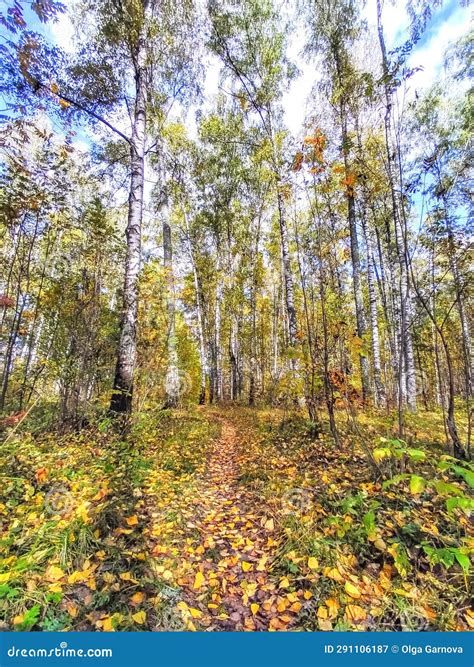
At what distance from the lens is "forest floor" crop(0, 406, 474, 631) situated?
170cm

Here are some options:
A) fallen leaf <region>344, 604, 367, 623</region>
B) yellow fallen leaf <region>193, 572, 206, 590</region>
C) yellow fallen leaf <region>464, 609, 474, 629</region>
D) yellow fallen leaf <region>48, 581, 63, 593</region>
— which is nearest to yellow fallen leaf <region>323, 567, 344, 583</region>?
fallen leaf <region>344, 604, 367, 623</region>

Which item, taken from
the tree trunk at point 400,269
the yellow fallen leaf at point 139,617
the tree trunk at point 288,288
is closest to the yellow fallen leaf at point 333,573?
the yellow fallen leaf at point 139,617

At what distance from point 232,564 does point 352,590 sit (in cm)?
96

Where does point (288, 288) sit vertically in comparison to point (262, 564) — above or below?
above

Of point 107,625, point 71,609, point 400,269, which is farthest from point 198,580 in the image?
point 400,269

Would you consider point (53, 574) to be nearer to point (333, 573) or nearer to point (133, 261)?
point (333, 573)

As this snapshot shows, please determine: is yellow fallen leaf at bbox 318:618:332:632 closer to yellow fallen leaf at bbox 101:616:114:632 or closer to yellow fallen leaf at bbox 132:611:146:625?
yellow fallen leaf at bbox 132:611:146:625

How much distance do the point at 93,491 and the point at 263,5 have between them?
501 inches

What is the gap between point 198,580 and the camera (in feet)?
6.67

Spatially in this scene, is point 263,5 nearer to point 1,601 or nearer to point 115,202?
point 115,202

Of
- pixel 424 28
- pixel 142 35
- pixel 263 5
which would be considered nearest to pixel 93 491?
pixel 424 28

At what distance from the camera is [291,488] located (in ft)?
10.2

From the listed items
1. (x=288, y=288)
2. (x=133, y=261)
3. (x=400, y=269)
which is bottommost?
(x=400, y=269)

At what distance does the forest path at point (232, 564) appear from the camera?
1.78 metres
